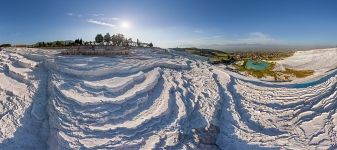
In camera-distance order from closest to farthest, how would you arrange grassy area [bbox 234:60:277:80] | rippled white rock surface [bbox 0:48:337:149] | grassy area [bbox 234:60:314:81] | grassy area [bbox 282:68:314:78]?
rippled white rock surface [bbox 0:48:337:149]
grassy area [bbox 282:68:314:78]
grassy area [bbox 234:60:314:81]
grassy area [bbox 234:60:277:80]

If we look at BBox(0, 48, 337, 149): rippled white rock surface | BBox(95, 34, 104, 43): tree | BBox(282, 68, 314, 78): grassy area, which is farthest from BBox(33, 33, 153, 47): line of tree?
BBox(282, 68, 314, 78): grassy area

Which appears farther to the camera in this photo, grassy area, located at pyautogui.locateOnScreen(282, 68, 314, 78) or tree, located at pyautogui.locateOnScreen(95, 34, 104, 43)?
tree, located at pyautogui.locateOnScreen(95, 34, 104, 43)

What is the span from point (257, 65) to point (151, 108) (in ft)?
41.0

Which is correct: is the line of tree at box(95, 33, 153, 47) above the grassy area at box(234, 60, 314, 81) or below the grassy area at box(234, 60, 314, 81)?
above

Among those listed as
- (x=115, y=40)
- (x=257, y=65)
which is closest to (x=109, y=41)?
(x=115, y=40)

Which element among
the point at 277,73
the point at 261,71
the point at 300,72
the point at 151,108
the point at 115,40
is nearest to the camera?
the point at 151,108

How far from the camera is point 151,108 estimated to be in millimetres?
18812

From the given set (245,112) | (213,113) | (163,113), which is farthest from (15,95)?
(245,112)

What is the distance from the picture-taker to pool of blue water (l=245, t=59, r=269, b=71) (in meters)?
27.1

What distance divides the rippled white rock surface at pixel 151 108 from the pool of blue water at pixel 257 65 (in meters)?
3.16

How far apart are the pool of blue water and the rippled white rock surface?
3.16m

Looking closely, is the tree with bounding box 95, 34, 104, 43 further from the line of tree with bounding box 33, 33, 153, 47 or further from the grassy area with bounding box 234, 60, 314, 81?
the grassy area with bounding box 234, 60, 314, 81

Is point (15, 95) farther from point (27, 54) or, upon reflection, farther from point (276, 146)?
point (276, 146)

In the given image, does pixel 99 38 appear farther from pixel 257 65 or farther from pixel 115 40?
pixel 257 65
